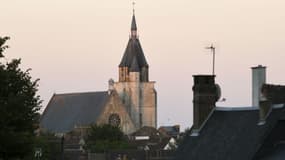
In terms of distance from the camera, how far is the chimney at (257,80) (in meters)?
48.3

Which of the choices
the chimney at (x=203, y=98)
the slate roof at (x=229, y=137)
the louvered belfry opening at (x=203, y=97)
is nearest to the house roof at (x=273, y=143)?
the slate roof at (x=229, y=137)

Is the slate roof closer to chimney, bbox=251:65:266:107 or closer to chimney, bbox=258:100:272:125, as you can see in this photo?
chimney, bbox=258:100:272:125

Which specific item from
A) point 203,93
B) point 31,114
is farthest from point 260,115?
point 31,114

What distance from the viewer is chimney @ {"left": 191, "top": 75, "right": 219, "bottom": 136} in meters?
49.3

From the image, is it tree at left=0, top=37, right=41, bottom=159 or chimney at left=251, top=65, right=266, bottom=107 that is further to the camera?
chimney at left=251, top=65, right=266, bottom=107

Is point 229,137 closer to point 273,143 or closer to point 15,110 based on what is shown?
point 273,143

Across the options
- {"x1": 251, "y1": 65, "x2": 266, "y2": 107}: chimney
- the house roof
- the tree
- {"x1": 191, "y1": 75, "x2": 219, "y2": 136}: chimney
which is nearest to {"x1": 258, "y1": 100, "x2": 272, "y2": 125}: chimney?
the house roof

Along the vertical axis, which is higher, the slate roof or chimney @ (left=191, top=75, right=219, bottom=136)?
chimney @ (left=191, top=75, right=219, bottom=136)

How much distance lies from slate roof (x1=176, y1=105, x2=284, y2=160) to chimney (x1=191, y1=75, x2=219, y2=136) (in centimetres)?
34

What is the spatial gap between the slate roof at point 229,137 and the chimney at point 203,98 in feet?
1.11

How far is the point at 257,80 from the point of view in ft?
159

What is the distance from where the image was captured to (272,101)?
45.6m

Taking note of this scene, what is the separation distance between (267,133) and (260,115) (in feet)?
5.66

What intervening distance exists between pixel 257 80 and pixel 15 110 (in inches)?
433
